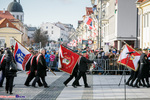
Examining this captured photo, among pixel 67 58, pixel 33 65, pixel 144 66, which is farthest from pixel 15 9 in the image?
pixel 144 66

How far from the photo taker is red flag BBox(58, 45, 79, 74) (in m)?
14.1

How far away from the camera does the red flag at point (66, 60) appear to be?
46.2ft

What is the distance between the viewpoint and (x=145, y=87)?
46.6 feet

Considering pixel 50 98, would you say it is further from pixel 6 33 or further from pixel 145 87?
pixel 6 33

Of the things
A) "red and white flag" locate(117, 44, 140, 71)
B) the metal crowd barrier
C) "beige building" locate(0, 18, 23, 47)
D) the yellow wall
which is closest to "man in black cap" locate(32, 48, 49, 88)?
"red and white flag" locate(117, 44, 140, 71)

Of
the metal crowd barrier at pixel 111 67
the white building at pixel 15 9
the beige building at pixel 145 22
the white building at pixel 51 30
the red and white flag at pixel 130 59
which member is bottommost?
the metal crowd barrier at pixel 111 67

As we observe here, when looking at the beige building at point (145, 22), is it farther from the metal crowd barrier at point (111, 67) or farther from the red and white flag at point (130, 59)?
the red and white flag at point (130, 59)

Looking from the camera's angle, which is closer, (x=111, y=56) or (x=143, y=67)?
(x=143, y=67)

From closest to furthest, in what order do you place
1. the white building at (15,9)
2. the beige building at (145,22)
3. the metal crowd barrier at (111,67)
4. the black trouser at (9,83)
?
the black trouser at (9,83), the metal crowd barrier at (111,67), the beige building at (145,22), the white building at (15,9)

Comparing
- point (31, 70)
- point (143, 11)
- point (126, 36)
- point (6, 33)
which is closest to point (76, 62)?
point (31, 70)

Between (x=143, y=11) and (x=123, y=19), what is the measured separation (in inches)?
438

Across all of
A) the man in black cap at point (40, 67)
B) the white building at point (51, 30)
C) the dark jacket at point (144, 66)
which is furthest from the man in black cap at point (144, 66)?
the white building at point (51, 30)

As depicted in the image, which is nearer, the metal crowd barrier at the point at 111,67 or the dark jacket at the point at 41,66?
the dark jacket at the point at 41,66

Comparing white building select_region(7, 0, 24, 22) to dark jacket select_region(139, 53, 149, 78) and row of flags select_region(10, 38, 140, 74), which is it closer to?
row of flags select_region(10, 38, 140, 74)
